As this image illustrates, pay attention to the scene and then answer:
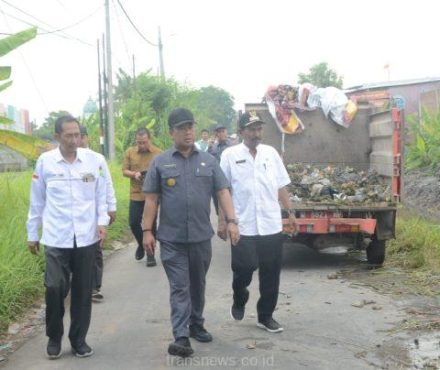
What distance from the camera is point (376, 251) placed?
7.96 m

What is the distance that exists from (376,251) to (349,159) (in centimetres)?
258

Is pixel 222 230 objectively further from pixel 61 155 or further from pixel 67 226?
pixel 61 155

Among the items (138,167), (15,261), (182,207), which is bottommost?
(15,261)

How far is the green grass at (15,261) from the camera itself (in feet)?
19.8

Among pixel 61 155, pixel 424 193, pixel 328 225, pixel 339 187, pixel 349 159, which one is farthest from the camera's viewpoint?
pixel 424 193

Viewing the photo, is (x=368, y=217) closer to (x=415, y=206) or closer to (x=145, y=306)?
(x=145, y=306)

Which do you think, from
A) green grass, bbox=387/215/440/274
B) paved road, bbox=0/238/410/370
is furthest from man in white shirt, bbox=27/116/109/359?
green grass, bbox=387/215/440/274

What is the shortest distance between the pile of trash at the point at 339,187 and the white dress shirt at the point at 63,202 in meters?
3.85

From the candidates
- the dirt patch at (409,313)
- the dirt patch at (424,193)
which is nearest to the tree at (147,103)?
the dirt patch at (424,193)

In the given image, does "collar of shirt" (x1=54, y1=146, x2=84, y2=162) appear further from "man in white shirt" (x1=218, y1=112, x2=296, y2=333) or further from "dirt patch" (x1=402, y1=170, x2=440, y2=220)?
"dirt patch" (x1=402, y1=170, x2=440, y2=220)

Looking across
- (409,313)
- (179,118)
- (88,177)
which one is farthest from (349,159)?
(88,177)

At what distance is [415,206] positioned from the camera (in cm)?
1233

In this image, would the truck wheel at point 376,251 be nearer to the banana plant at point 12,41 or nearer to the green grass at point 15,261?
the green grass at point 15,261

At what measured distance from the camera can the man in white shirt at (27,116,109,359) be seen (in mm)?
4746
